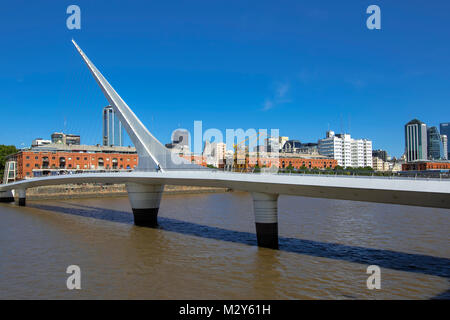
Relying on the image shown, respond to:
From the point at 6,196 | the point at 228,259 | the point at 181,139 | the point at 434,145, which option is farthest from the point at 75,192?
the point at 434,145

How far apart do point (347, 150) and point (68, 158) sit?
9986 cm

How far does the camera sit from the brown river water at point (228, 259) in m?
12.5

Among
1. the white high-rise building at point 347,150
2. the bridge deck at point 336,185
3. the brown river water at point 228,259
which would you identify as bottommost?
the brown river water at point 228,259

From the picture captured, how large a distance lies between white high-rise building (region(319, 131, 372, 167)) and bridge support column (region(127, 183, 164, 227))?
114313mm

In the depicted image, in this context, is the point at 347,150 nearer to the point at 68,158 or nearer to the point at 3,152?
the point at 68,158

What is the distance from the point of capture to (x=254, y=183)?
18.8 meters

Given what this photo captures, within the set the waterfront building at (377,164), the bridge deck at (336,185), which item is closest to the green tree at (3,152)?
the bridge deck at (336,185)

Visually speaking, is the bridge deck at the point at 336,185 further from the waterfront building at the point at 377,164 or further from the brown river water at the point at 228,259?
the waterfront building at the point at 377,164

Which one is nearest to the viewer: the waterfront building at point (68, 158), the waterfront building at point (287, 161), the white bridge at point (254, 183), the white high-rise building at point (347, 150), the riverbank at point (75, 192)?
the white bridge at point (254, 183)

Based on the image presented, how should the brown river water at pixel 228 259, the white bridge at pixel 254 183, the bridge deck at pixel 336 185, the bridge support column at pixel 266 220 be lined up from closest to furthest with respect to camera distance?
1. the brown river water at pixel 228 259
2. the bridge deck at pixel 336 185
3. the white bridge at pixel 254 183
4. the bridge support column at pixel 266 220

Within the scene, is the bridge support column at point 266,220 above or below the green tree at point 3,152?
below
